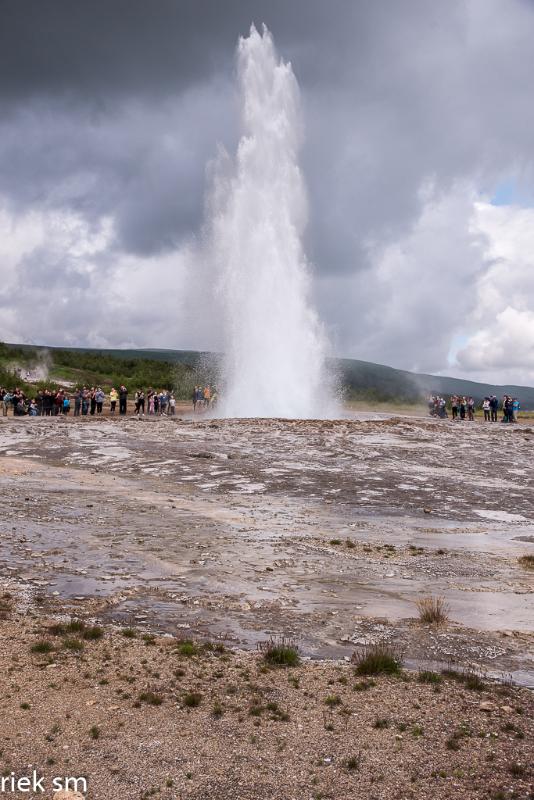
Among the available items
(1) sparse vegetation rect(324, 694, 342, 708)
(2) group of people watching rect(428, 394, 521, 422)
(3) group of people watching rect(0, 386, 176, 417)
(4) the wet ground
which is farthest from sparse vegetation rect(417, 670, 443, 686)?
(2) group of people watching rect(428, 394, 521, 422)

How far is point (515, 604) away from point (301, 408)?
3019cm

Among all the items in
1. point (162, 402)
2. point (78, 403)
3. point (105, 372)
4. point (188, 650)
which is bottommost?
point (188, 650)

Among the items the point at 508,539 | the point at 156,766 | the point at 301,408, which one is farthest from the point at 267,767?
the point at 301,408

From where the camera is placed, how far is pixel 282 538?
13.4m

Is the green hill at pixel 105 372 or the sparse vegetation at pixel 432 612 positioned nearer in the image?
the sparse vegetation at pixel 432 612

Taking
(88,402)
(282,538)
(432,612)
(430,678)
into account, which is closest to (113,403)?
(88,402)

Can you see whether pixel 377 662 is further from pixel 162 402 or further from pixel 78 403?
pixel 162 402

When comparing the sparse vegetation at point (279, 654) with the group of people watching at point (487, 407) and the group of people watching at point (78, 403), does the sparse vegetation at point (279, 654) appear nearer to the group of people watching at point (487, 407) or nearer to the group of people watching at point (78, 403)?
the group of people watching at point (78, 403)

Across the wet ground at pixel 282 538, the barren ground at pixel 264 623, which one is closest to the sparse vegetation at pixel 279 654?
the barren ground at pixel 264 623

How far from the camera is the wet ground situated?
8766 mm

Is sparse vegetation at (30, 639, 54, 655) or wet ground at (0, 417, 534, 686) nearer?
sparse vegetation at (30, 639, 54, 655)

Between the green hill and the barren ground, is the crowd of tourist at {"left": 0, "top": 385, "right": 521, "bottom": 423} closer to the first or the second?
the green hill

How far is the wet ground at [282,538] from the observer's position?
8.77 meters

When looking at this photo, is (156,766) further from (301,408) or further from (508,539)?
(301,408)
